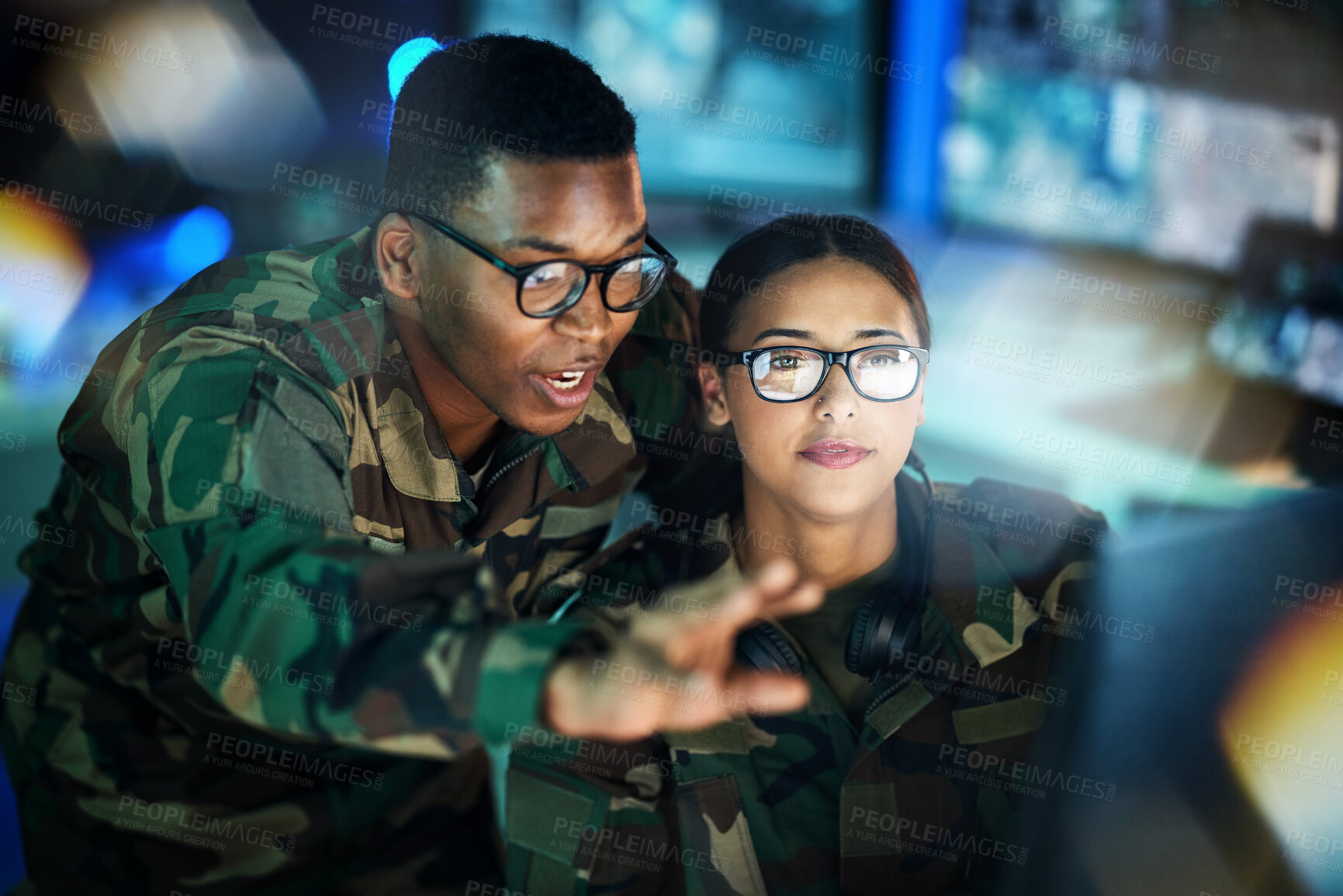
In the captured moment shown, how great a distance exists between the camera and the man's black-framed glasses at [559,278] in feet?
3.64

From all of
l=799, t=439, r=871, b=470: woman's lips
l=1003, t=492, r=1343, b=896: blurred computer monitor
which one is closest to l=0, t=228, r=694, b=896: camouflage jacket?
l=799, t=439, r=871, b=470: woman's lips

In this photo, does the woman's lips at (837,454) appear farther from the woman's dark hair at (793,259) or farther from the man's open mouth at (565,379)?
the man's open mouth at (565,379)

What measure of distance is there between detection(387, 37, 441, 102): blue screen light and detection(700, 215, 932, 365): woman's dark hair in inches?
20.7

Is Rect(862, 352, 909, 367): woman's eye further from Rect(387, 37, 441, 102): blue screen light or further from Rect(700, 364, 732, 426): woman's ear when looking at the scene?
Rect(387, 37, 441, 102): blue screen light

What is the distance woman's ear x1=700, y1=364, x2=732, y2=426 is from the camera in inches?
50.9

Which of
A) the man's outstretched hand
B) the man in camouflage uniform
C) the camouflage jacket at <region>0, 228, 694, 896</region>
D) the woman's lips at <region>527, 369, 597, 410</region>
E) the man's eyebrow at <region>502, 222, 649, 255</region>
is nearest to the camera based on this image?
the man's outstretched hand

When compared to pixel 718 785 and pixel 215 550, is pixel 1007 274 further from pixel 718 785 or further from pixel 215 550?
pixel 215 550

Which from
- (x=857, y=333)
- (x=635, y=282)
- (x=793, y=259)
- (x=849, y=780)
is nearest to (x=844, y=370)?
(x=857, y=333)

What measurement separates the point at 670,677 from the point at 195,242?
7.04 feet

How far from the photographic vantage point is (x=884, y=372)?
1.18m

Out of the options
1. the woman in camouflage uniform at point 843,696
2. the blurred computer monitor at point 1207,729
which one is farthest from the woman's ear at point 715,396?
the blurred computer monitor at point 1207,729

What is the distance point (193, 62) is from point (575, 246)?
1855mm

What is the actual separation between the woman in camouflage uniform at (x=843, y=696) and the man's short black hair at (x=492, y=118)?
0.98ft

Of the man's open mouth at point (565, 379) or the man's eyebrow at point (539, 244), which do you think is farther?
the man's open mouth at point (565, 379)
